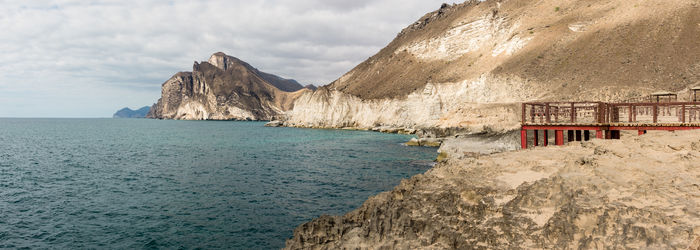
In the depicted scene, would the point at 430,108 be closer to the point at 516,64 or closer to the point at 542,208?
→ the point at 516,64

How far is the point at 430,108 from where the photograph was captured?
8375 cm

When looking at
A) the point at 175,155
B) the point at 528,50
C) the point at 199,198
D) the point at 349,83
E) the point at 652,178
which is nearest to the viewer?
the point at 652,178

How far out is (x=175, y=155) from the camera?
45.3m

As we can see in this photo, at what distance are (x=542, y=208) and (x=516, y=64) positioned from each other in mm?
67765

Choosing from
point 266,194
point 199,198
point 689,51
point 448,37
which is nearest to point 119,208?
point 199,198

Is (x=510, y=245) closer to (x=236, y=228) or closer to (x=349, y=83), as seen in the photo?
(x=236, y=228)

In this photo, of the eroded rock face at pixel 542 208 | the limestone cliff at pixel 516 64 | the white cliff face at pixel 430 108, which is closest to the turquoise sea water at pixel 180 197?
the eroded rock face at pixel 542 208

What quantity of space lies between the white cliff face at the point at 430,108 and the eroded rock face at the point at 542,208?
25.7 meters

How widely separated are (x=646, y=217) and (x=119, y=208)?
898 inches

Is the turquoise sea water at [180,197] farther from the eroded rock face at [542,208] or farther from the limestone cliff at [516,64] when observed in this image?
the limestone cliff at [516,64]

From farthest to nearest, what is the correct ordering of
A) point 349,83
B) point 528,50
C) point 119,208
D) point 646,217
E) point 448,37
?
point 349,83 < point 448,37 < point 528,50 < point 119,208 < point 646,217

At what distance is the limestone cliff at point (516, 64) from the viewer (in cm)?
4941

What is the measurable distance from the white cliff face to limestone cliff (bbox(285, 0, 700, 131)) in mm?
224

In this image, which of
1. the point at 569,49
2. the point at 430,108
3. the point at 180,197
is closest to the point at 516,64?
the point at 569,49
